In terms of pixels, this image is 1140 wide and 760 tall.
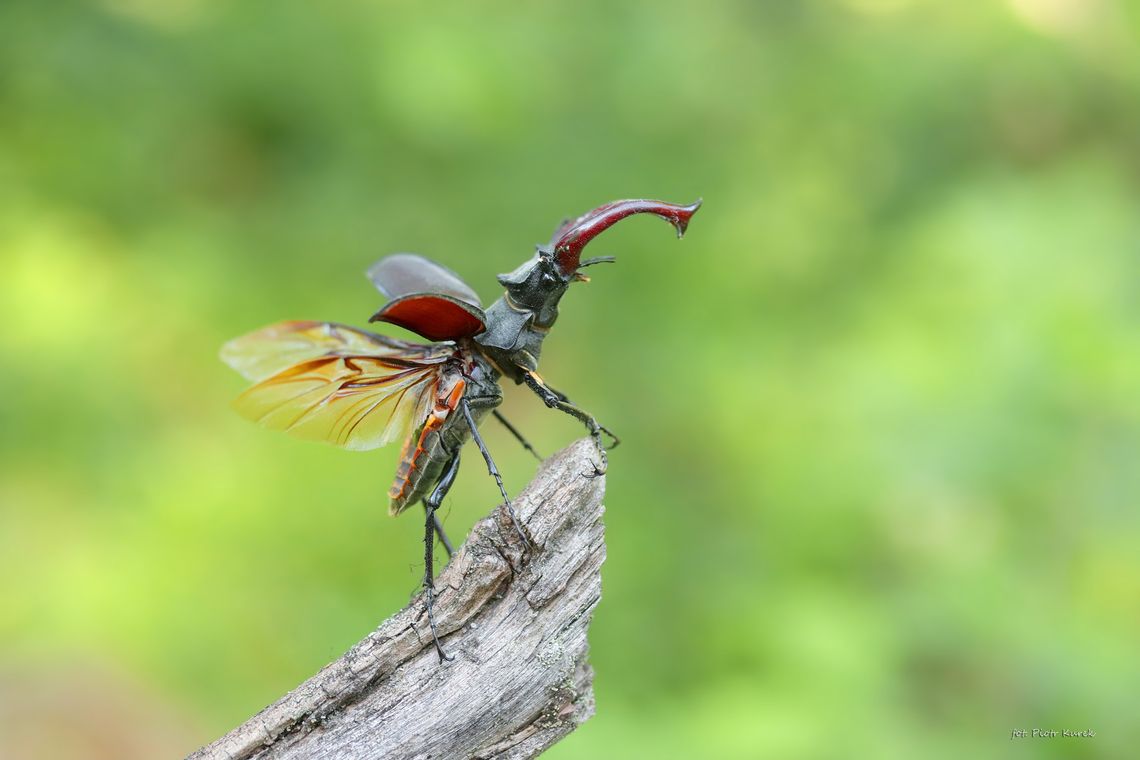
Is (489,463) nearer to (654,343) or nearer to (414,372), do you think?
(414,372)

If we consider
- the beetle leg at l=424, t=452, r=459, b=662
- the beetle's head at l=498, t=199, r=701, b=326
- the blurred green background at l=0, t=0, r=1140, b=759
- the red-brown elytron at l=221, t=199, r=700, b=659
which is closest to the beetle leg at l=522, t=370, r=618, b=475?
the red-brown elytron at l=221, t=199, r=700, b=659

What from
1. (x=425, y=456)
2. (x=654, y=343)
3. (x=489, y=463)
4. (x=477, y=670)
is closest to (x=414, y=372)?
(x=425, y=456)

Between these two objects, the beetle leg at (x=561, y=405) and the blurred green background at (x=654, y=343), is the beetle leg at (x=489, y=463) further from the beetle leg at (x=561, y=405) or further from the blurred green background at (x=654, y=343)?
the blurred green background at (x=654, y=343)

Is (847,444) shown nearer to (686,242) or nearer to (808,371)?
(808,371)

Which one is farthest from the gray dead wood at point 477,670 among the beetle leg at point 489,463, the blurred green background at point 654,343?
the blurred green background at point 654,343

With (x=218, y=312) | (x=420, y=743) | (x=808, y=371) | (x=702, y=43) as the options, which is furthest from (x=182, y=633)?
(x=702, y=43)

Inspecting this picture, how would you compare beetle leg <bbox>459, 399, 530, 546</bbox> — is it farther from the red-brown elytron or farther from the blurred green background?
the blurred green background
